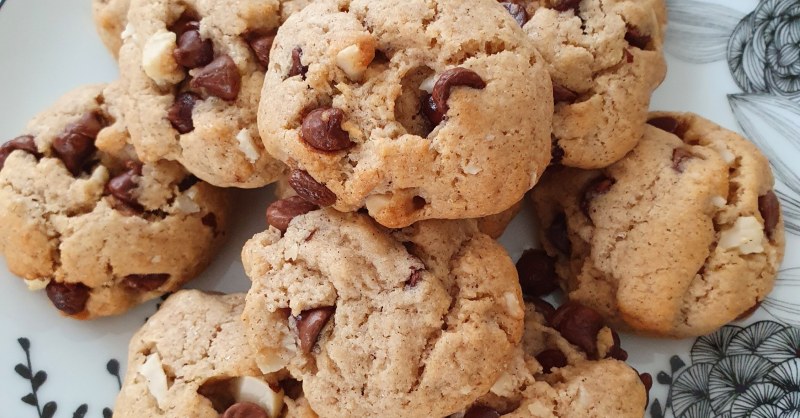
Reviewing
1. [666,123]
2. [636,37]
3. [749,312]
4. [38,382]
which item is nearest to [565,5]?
[636,37]

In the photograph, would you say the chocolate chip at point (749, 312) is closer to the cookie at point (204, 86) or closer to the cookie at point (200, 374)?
the cookie at point (200, 374)

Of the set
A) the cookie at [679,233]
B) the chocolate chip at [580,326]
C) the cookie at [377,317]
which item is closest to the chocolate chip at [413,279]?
the cookie at [377,317]

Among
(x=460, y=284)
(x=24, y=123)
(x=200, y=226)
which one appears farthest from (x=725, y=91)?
(x=24, y=123)

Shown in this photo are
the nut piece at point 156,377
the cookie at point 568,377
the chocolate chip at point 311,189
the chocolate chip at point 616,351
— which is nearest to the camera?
the chocolate chip at point 311,189

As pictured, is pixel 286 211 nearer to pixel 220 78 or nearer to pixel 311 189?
pixel 311 189

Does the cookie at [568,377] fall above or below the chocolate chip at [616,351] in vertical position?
above

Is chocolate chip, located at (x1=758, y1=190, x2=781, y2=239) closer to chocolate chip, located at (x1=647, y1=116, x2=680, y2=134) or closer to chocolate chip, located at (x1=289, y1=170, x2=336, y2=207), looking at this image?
chocolate chip, located at (x1=647, y1=116, x2=680, y2=134)

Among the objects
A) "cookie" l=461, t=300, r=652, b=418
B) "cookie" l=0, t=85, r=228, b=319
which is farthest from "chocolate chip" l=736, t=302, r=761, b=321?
"cookie" l=0, t=85, r=228, b=319
